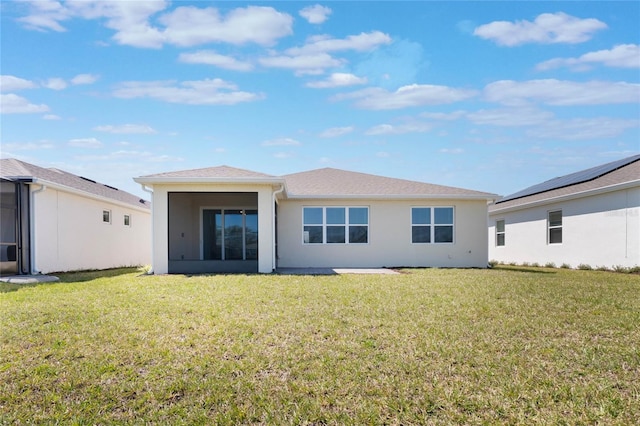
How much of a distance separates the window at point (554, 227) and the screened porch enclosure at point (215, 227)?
12488mm

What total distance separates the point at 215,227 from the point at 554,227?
14103 mm

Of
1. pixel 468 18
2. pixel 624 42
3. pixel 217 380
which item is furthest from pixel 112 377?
pixel 624 42

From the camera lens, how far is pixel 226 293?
890 centimetres


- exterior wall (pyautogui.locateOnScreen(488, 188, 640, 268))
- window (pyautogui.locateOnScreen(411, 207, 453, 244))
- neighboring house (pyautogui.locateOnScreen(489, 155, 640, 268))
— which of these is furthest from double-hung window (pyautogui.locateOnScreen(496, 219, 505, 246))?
window (pyautogui.locateOnScreen(411, 207, 453, 244))

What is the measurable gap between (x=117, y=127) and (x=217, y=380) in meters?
10.8

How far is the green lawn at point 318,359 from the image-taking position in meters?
3.55

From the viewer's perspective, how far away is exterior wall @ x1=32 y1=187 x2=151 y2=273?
1323 centimetres

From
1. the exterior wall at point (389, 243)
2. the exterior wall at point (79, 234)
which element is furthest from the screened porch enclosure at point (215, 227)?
the exterior wall at point (79, 234)

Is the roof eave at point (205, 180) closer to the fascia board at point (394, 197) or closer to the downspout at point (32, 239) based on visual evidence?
the fascia board at point (394, 197)

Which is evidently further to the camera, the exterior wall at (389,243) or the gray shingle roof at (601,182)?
the exterior wall at (389,243)

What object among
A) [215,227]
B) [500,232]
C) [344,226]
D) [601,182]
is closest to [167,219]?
[215,227]

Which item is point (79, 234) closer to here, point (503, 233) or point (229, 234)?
point (229, 234)

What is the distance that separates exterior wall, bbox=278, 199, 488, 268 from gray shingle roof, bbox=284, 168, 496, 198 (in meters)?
0.37

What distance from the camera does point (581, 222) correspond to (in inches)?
653
